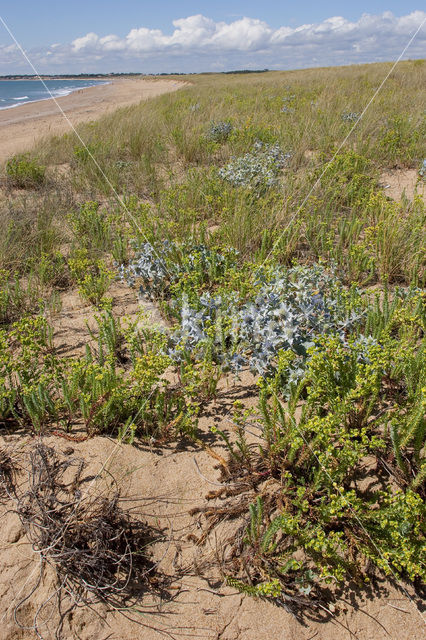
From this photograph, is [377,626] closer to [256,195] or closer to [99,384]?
[99,384]

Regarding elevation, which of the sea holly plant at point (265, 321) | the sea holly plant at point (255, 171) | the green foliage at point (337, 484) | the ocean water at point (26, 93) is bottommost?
the green foliage at point (337, 484)

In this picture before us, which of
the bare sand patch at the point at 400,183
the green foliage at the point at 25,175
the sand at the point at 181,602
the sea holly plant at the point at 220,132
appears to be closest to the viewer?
the sand at the point at 181,602

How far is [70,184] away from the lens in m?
6.19

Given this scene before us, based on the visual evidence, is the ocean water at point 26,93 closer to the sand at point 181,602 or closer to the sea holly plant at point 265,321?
the sea holly plant at point 265,321

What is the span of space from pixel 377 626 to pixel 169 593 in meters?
0.81

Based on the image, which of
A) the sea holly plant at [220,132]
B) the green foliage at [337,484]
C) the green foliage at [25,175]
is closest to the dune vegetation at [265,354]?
the green foliage at [337,484]

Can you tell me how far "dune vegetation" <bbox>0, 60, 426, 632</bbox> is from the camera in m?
1.62

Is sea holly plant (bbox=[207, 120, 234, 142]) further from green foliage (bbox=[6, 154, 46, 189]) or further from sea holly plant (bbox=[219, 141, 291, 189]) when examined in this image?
green foliage (bbox=[6, 154, 46, 189])

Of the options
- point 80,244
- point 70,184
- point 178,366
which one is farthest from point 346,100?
point 178,366

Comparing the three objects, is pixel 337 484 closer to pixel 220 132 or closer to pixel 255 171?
pixel 255 171

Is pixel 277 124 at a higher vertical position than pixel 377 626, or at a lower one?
higher

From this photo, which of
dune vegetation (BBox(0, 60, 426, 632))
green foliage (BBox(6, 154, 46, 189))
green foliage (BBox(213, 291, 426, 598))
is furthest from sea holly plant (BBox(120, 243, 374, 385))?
green foliage (BBox(6, 154, 46, 189))

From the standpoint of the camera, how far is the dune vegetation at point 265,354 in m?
1.62

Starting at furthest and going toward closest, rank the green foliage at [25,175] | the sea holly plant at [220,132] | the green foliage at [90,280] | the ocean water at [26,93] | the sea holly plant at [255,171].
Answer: the ocean water at [26,93] → the sea holly plant at [220,132] → the green foliage at [25,175] → the sea holly plant at [255,171] → the green foliage at [90,280]
